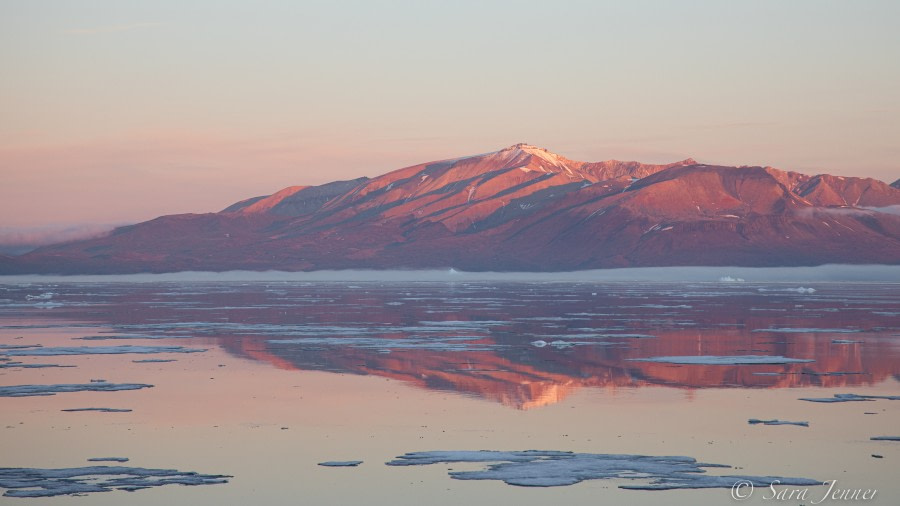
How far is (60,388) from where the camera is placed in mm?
26406

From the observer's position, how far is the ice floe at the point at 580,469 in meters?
15.9

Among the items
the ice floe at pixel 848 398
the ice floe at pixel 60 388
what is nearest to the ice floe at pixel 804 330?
Result: the ice floe at pixel 848 398

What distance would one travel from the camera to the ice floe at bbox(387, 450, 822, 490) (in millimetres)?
15883

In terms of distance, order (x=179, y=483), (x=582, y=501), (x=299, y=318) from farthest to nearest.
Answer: (x=299, y=318) → (x=179, y=483) → (x=582, y=501)

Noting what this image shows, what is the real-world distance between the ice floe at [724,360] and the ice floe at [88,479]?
19068 mm

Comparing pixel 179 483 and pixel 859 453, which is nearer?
pixel 179 483

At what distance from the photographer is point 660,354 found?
35.1 metres

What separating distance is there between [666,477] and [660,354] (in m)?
19.3

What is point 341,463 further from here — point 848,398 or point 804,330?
point 804,330

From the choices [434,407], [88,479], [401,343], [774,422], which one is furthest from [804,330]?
[88,479]

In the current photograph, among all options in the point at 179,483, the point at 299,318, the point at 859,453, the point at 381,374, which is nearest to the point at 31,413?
the point at 179,483

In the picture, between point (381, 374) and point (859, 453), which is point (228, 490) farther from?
point (381, 374)

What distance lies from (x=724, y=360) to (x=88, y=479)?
2150 centimetres

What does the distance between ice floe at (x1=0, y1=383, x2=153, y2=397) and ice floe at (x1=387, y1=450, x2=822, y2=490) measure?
36.6 ft
